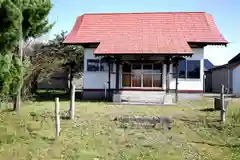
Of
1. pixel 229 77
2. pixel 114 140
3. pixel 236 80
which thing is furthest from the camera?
pixel 229 77

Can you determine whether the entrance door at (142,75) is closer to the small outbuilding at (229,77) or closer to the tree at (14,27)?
the small outbuilding at (229,77)

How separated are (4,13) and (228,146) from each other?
655 cm

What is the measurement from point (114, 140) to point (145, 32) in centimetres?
1361

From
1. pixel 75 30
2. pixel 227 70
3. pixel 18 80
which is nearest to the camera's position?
pixel 18 80

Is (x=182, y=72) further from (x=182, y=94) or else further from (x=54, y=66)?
(x=54, y=66)

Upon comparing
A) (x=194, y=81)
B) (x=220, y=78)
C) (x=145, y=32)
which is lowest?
(x=194, y=81)

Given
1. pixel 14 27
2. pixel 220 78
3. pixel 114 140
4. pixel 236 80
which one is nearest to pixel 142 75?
pixel 236 80

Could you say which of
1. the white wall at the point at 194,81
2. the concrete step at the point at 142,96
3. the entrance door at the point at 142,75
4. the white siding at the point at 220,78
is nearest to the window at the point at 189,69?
the white wall at the point at 194,81

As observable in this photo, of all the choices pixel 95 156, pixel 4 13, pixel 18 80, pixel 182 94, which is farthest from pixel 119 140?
pixel 182 94

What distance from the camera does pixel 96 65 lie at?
1955 cm

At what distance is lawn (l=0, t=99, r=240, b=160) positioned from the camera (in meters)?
6.27

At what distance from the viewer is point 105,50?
688 inches

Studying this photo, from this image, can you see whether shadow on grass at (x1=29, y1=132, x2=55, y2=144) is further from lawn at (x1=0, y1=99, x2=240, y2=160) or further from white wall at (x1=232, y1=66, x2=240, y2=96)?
white wall at (x1=232, y1=66, x2=240, y2=96)

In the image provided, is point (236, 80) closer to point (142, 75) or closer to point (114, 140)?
point (142, 75)
